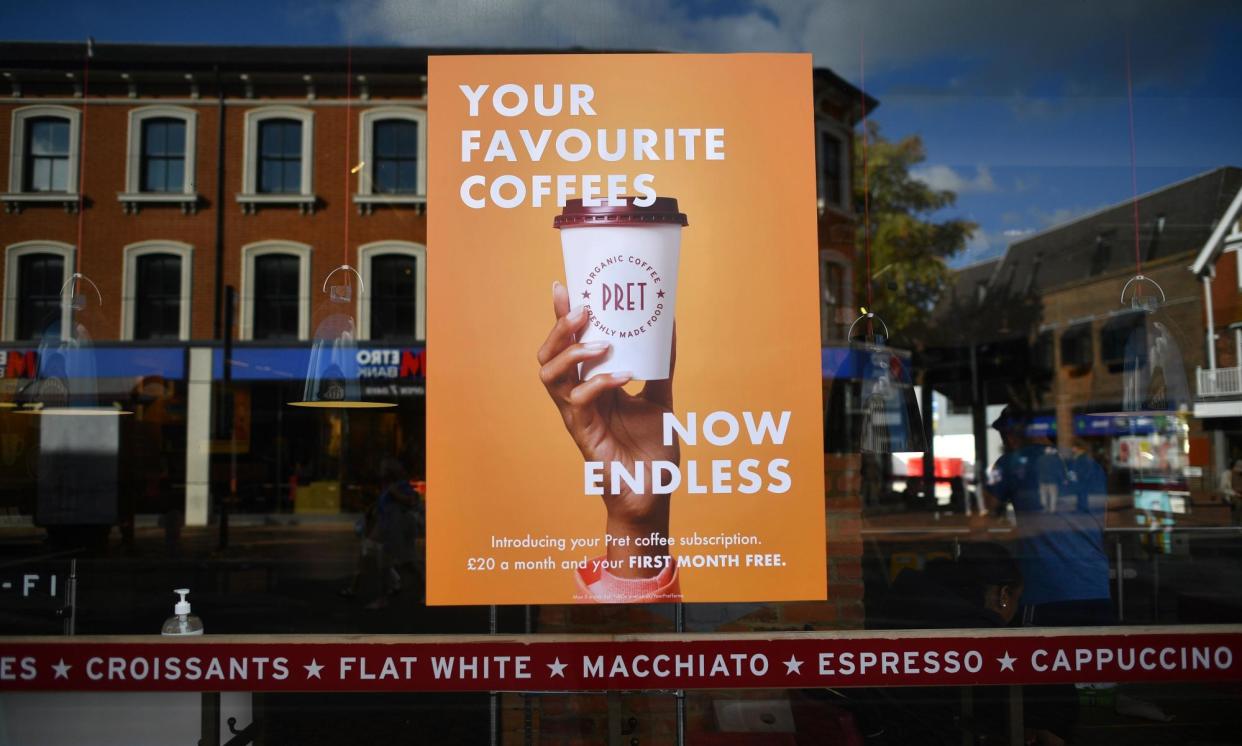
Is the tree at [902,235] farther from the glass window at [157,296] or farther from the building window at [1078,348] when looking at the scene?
the glass window at [157,296]

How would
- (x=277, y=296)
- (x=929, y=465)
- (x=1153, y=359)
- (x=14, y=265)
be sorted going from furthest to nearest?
(x=929, y=465) < (x=1153, y=359) < (x=277, y=296) < (x=14, y=265)

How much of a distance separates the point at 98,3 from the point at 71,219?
87cm

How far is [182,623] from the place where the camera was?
300 centimetres

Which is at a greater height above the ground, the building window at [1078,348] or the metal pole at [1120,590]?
the building window at [1078,348]

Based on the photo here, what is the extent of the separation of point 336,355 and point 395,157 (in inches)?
34.5

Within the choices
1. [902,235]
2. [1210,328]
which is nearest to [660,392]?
[902,235]

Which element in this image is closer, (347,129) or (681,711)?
(681,711)

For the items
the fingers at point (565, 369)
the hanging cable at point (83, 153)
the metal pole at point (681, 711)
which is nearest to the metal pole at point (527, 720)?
the metal pole at point (681, 711)

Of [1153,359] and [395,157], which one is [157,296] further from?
[1153,359]

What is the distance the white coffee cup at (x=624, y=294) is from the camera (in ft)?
9.48

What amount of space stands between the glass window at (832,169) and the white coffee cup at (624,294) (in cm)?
80

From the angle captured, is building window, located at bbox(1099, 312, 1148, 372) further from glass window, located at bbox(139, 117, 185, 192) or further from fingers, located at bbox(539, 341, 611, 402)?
glass window, located at bbox(139, 117, 185, 192)

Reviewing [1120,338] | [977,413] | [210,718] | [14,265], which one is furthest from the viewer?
[977,413]

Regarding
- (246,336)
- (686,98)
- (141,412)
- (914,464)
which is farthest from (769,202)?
(914,464)
